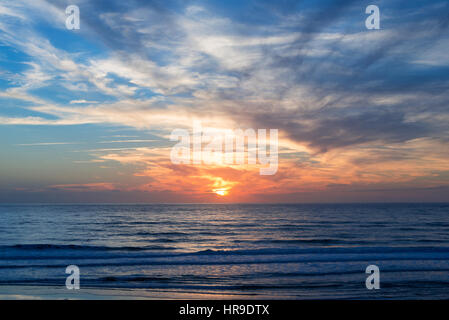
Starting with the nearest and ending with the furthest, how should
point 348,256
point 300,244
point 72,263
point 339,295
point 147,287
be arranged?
point 339,295, point 147,287, point 72,263, point 348,256, point 300,244

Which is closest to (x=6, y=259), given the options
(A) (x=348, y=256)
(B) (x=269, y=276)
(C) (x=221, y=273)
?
(C) (x=221, y=273)

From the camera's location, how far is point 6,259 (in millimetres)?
17781

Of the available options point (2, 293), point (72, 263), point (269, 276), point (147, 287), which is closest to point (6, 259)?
point (72, 263)

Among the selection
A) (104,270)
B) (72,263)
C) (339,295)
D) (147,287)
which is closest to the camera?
(339,295)

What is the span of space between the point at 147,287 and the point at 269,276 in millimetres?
5313

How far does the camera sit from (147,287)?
1205 cm

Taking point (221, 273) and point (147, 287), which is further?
point (221, 273)

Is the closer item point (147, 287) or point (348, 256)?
point (147, 287)

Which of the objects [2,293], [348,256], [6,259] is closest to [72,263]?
[6,259]
